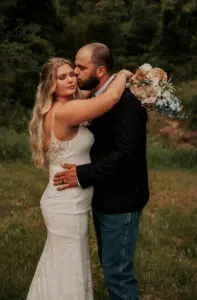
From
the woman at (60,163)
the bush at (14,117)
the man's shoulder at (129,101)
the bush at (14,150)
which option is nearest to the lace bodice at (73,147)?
the woman at (60,163)

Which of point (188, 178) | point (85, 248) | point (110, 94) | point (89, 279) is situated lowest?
point (188, 178)

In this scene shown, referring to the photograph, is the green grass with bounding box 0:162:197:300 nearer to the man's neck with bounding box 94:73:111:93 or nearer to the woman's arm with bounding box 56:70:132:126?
the woman's arm with bounding box 56:70:132:126

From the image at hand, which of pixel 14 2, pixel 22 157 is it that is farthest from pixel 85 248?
pixel 14 2

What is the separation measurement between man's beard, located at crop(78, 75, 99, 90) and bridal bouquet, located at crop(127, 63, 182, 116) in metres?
0.27

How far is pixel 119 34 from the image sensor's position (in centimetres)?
2728

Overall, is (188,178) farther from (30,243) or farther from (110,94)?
(110,94)

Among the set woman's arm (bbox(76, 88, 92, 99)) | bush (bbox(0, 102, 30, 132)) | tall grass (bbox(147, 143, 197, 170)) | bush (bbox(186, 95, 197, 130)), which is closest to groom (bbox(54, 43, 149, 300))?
woman's arm (bbox(76, 88, 92, 99))

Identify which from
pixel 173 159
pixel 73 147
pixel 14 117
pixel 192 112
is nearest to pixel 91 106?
pixel 73 147

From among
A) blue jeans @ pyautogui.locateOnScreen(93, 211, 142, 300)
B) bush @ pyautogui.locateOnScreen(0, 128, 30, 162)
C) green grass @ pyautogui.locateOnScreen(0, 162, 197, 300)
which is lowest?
green grass @ pyautogui.locateOnScreen(0, 162, 197, 300)

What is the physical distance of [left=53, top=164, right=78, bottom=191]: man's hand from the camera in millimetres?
3885

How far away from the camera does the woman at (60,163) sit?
3.85 m

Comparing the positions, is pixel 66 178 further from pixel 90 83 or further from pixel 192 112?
pixel 192 112

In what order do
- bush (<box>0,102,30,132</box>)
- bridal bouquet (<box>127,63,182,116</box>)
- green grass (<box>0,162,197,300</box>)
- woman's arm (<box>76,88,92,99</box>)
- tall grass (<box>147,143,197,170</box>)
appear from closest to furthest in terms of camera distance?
bridal bouquet (<box>127,63,182,116</box>)
woman's arm (<box>76,88,92,99</box>)
green grass (<box>0,162,197,300</box>)
tall grass (<box>147,143,197,170</box>)
bush (<box>0,102,30,132</box>)

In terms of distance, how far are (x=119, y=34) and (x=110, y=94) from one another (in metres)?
24.4
